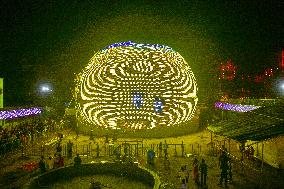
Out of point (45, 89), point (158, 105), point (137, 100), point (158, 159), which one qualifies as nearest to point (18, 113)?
point (137, 100)

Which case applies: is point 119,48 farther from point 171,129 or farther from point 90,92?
point 171,129

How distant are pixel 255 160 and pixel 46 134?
1840cm

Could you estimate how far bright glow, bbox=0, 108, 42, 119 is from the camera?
3269cm

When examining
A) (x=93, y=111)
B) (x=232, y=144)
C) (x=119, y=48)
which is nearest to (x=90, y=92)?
(x=93, y=111)

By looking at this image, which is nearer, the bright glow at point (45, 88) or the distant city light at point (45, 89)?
the distant city light at point (45, 89)

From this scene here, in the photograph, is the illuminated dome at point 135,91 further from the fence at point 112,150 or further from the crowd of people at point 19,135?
the crowd of people at point 19,135

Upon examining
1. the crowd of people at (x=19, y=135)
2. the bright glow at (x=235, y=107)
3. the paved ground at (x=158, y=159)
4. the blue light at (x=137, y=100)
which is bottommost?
the paved ground at (x=158, y=159)

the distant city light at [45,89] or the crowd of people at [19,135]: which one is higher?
the distant city light at [45,89]

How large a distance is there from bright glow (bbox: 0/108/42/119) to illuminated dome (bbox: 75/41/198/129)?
25.6ft

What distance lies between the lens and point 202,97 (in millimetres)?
52438

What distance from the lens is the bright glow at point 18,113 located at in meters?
32.7

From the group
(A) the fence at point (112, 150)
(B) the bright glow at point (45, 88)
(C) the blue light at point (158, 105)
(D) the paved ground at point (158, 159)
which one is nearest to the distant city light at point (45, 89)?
(B) the bright glow at point (45, 88)

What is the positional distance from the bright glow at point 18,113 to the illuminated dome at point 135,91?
25.6 ft

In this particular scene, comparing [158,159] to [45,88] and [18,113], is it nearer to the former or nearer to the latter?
[18,113]
